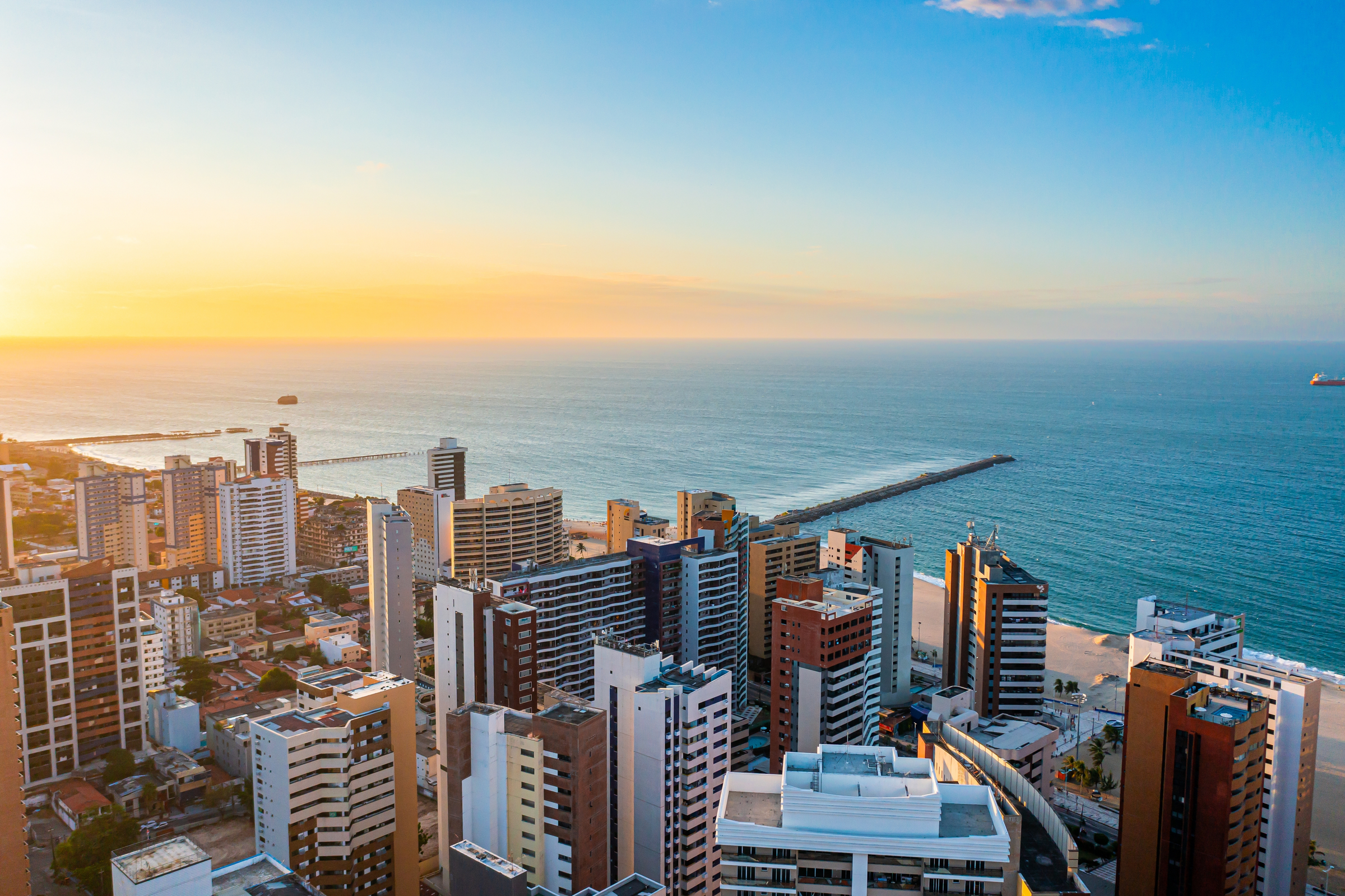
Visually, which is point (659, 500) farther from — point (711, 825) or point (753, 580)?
point (711, 825)

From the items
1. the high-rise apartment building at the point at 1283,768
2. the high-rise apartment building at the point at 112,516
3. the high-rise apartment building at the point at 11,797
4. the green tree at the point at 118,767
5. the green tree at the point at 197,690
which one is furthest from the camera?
the high-rise apartment building at the point at 112,516

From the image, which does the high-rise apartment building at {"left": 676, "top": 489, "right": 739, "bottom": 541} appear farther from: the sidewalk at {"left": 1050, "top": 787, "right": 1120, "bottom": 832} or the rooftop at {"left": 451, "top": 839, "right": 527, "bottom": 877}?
the rooftop at {"left": 451, "top": 839, "right": 527, "bottom": 877}

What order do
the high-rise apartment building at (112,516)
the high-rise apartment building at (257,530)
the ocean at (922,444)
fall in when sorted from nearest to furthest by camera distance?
1. the high-rise apartment building at (112,516)
2. the high-rise apartment building at (257,530)
3. the ocean at (922,444)

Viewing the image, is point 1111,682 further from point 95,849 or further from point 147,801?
point 95,849

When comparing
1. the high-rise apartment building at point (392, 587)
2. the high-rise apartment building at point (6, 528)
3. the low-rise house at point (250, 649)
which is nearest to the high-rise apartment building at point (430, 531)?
the low-rise house at point (250, 649)

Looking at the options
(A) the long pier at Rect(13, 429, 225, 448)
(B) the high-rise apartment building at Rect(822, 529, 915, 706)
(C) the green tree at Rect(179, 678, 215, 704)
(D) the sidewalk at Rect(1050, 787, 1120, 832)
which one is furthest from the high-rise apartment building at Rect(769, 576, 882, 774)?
(A) the long pier at Rect(13, 429, 225, 448)

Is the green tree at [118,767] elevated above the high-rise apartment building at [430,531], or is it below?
below

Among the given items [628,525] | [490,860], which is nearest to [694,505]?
[628,525]

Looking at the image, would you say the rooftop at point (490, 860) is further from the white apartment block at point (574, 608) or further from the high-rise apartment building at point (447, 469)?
the high-rise apartment building at point (447, 469)
